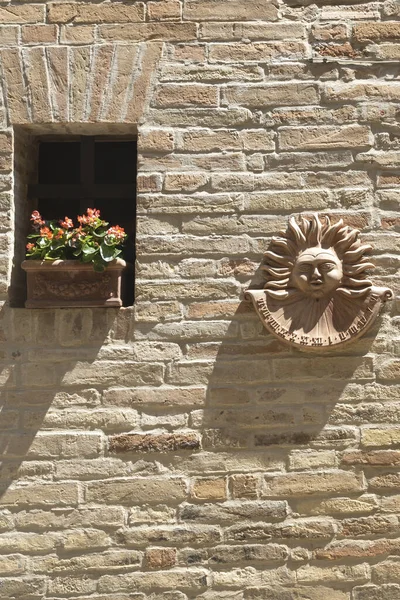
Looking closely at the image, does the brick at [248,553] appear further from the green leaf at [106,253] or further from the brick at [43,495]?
the green leaf at [106,253]

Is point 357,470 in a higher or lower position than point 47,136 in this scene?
lower

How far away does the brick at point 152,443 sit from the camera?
3.15 metres

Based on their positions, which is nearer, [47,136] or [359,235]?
[359,235]

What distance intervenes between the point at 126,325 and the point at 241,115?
3.57ft

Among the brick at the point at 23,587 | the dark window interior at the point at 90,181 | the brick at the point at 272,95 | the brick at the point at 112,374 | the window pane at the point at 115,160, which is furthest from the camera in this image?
the window pane at the point at 115,160

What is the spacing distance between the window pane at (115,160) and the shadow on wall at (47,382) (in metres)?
0.75

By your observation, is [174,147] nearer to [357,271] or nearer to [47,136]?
[47,136]

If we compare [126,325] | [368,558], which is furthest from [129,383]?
[368,558]

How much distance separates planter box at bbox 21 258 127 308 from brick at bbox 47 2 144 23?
1.14 m

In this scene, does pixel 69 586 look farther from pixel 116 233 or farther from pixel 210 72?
pixel 210 72

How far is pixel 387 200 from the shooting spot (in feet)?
10.7

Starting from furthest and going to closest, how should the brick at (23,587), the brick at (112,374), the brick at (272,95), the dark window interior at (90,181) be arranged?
the dark window interior at (90,181) < the brick at (272,95) < the brick at (112,374) < the brick at (23,587)

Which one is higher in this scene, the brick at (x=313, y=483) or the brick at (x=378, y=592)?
the brick at (x=313, y=483)

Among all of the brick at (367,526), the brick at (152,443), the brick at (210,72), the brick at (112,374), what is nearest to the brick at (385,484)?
the brick at (367,526)
